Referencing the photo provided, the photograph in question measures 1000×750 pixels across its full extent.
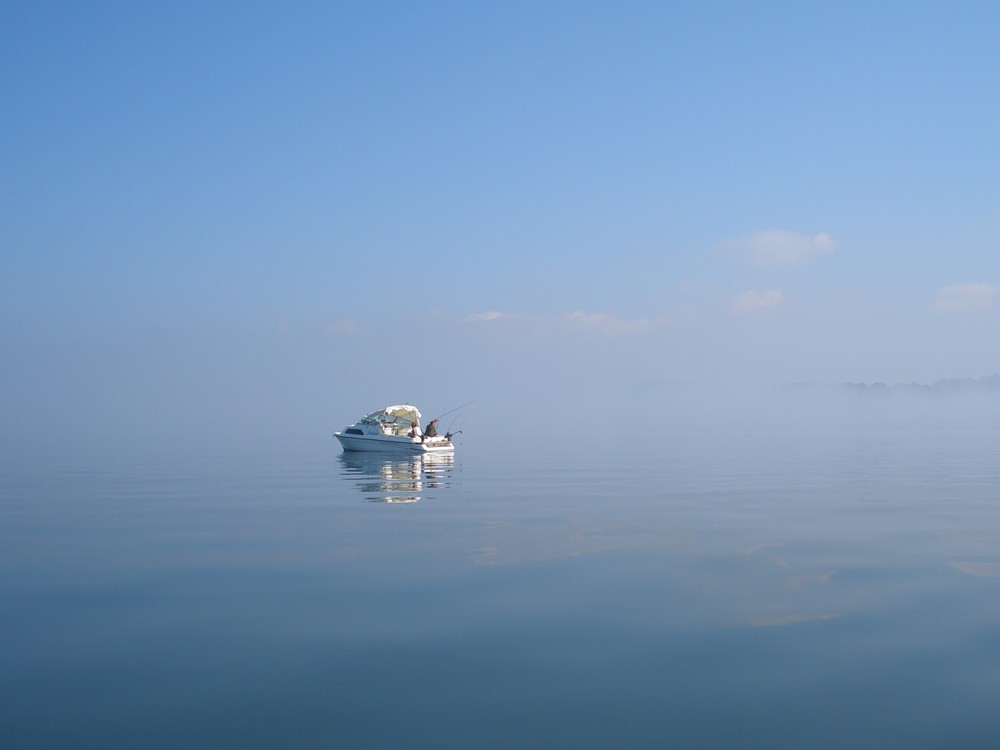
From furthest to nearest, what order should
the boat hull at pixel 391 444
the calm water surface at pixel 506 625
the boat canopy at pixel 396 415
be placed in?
1. the boat canopy at pixel 396 415
2. the boat hull at pixel 391 444
3. the calm water surface at pixel 506 625

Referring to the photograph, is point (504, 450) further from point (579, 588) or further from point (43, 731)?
point (43, 731)

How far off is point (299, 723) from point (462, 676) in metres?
2.33

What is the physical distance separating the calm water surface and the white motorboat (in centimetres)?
2958

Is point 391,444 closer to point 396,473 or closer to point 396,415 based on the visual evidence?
point 396,415

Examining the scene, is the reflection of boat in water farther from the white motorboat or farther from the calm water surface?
the calm water surface

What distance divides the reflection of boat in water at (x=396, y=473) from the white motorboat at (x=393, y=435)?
0.57m

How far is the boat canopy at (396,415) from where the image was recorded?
64188 mm

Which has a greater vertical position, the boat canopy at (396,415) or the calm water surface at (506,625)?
the boat canopy at (396,415)

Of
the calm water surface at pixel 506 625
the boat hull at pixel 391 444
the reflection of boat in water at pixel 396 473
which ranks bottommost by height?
the calm water surface at pixel 506 625

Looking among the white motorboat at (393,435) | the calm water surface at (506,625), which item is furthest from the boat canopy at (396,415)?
the calm water surface at (506,625)

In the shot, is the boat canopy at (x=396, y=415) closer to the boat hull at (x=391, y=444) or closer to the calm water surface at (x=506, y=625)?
the boat hull at (x=391, y=444)

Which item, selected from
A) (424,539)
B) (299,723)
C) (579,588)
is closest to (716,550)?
(579,588)

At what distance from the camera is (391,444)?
60.9 metres

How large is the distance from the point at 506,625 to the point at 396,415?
171ft
